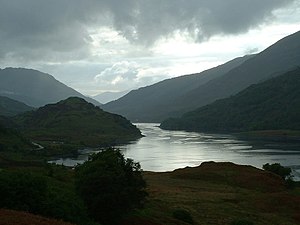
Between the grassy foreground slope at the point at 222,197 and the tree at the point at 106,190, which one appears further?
the grassy foreground slope at the point at 222,197

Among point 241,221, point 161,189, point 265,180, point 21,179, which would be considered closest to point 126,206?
point 21,179

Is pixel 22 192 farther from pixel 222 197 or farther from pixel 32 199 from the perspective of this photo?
pixel 222 197

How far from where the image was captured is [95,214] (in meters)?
42.7

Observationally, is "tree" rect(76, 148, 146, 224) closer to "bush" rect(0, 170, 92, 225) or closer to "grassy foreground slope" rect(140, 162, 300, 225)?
"bush" rect(0, 170, 92, 225)

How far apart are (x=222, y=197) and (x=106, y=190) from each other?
120ft

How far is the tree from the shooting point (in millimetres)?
41938

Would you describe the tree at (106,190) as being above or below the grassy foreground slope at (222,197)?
above

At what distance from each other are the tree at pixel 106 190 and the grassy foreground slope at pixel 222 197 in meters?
6.24

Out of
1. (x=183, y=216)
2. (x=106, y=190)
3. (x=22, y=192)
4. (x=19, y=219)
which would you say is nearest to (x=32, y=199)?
(x=22, y=192)

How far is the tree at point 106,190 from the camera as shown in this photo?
41938mm

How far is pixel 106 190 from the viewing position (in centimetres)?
4216

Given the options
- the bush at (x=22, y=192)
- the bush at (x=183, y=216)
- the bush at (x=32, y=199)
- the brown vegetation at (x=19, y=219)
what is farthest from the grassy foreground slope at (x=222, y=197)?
the brown vegetation at (x=19, y=219)

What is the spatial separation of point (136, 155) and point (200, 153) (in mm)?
29910

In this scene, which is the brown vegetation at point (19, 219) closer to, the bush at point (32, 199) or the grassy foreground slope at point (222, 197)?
the bush at point (32, 199)
